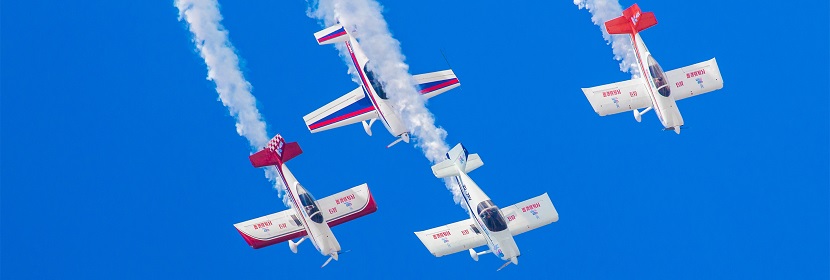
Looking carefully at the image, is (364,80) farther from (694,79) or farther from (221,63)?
(694,79)

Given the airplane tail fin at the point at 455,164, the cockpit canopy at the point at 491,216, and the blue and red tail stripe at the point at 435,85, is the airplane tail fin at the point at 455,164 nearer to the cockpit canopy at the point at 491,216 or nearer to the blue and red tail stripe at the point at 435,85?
the cockpit canopy at the point at 491,216

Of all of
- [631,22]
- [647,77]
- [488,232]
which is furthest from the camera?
[631,22]

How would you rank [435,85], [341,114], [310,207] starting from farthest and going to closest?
[435,85] → [341,114] → [310,207]

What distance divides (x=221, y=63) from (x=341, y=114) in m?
3.78

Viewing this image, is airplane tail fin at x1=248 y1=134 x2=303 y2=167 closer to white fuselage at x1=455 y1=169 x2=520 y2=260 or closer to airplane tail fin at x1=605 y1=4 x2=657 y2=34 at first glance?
white fuselage at x1=455 y1=169 x2=520 y2=260

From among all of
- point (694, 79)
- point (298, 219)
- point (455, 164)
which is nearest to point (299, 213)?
point (298, 219)

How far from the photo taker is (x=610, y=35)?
2226 inches

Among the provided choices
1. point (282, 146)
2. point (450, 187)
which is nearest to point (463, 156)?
point (450, 187)

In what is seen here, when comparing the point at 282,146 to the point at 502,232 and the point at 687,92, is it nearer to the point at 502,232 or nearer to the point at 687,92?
the point at 502,232

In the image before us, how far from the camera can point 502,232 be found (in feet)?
174

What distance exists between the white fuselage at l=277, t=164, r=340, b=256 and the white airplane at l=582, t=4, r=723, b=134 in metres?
8.13

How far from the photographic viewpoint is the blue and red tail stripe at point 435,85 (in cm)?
5688

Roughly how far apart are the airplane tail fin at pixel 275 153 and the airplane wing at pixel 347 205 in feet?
4.98

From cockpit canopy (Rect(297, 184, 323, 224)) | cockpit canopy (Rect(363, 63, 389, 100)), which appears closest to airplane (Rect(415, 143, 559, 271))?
cockpit canopy (Rect(297, 184, 323, 224))
